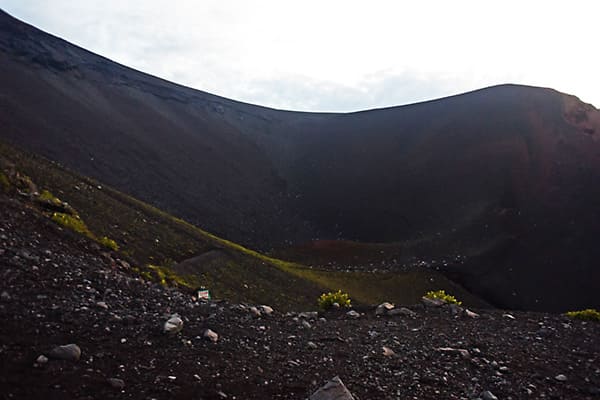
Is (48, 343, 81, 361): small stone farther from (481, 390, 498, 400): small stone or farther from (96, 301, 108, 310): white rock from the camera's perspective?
(481, 390, 498, 400): small stone

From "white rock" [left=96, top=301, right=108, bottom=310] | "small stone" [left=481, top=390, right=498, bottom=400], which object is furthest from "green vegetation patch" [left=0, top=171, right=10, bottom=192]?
"small stone" [left=481, top=390, right=498, bottom=400]

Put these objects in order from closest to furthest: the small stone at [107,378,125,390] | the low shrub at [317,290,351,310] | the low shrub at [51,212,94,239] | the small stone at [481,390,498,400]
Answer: the small stone at [107,378,125,390]
the small stone at [481,390,498,400]
the low shrub at [51,212,94,239]
the low shrub at [317,290,351,310]

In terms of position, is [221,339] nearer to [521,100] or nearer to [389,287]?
[389,287]

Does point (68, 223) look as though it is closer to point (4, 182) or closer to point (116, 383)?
point (4, 182)

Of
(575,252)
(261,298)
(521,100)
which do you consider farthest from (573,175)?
(261,298)

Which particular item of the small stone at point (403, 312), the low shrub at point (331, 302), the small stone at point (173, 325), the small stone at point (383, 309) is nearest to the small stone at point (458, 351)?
the small stone at point (403, 312)

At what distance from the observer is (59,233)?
11.6m

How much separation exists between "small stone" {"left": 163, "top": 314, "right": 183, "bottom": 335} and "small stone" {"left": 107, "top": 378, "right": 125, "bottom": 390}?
164cm

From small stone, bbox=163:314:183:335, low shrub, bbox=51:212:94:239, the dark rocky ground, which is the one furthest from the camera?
low shrub, bbox=51:212:94:239

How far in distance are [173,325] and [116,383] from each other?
1.85 metres

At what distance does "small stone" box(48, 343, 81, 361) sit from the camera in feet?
18.8

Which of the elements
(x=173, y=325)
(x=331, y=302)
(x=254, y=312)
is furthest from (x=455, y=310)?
(x=173, y=325)

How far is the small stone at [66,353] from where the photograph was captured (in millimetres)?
5723

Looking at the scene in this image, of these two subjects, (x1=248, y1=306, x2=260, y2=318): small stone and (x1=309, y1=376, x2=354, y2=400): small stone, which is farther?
(x1=248, y1=306, x2=260, y2=318): small stone
